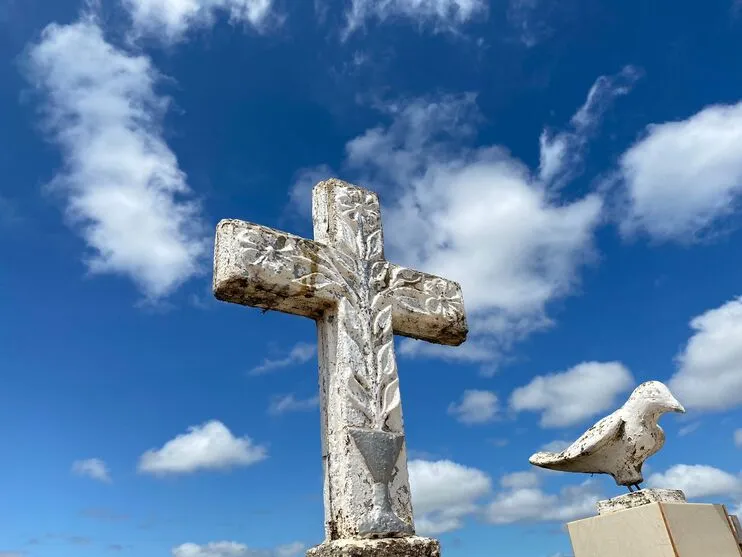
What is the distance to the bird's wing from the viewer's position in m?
5.17

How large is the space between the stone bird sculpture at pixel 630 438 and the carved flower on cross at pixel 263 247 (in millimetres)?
3129

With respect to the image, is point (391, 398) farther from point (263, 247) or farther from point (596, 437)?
point (596, 437)

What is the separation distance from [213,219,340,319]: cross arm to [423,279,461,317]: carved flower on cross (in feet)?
3.29

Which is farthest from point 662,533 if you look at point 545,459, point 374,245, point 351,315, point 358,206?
point 358,206

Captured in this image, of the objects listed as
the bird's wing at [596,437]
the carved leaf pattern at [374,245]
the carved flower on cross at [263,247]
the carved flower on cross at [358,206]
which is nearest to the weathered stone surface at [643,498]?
the bird's wing at [596,437]

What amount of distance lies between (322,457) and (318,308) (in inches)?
42.0

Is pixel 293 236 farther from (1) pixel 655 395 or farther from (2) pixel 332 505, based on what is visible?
(1) pixel 655 395

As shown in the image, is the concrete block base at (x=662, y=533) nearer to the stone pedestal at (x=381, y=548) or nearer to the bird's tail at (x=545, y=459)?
the bird's tail at (x=545, y=459)

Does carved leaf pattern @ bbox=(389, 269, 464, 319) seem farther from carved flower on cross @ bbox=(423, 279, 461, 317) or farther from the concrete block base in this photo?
the concrete block base

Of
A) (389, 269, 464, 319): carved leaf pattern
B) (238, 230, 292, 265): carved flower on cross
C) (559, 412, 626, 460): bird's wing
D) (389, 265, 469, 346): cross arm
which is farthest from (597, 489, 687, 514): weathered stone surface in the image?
(238, 230, 292, 265): carved flower on cross

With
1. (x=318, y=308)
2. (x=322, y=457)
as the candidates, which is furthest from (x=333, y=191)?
(x=322, y=457)

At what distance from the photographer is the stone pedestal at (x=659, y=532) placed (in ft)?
15.0

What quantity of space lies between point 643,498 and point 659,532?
0.36 meters

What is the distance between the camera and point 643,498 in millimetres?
4922
